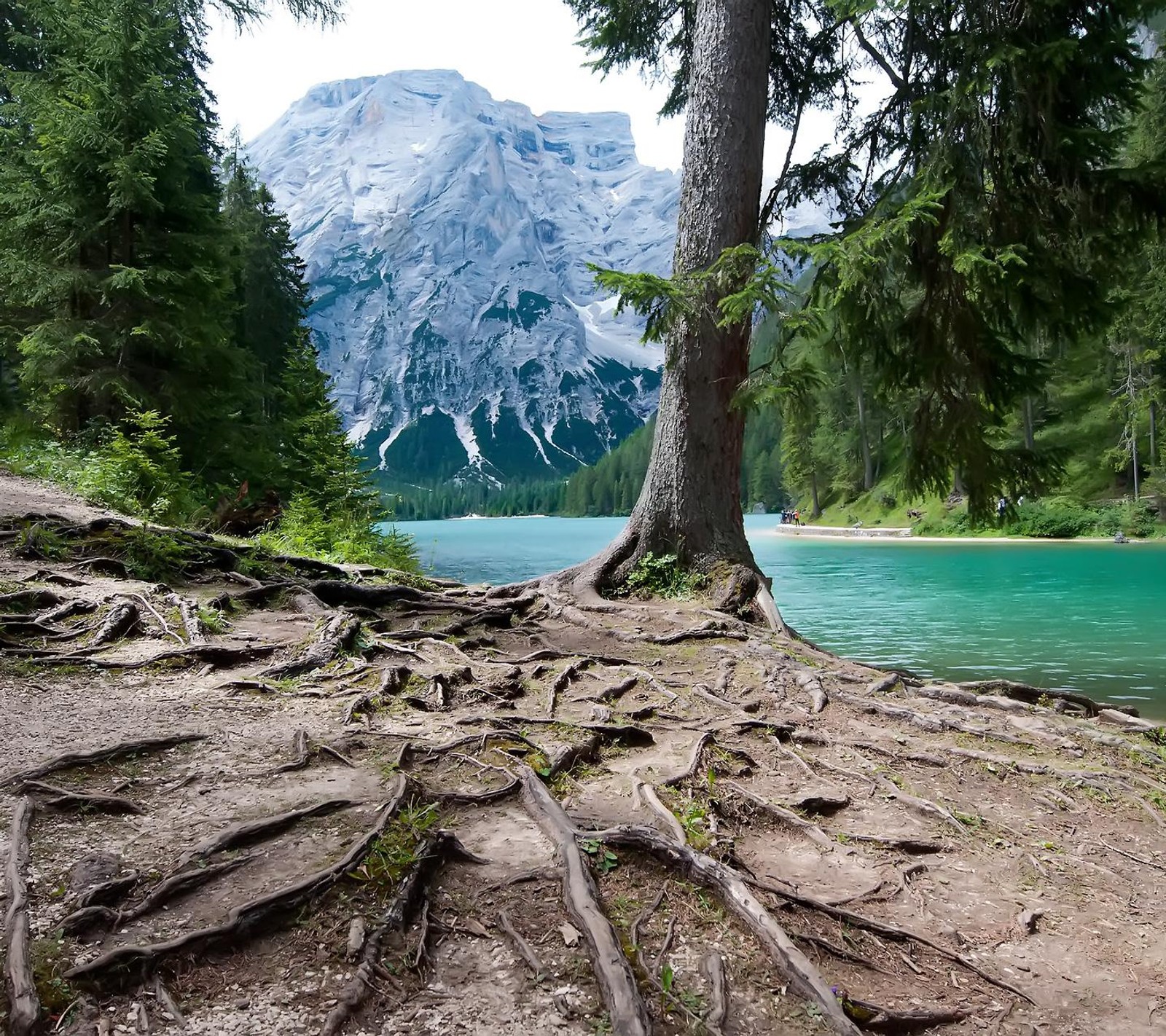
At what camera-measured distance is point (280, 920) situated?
2.48 metres

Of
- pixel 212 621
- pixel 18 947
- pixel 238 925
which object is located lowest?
pixel 238 925

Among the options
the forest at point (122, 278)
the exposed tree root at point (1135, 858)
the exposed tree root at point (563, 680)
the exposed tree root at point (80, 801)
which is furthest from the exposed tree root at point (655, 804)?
the forest at point (122, 278)

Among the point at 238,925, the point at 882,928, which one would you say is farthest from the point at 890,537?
the point at 238,925

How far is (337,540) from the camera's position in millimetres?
14516

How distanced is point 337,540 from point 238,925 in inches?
504

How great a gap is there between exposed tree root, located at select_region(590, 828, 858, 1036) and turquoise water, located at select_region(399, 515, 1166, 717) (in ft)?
26.7

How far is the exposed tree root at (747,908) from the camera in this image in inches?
90.0

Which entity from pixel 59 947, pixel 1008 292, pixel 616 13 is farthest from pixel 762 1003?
pixel 616 13

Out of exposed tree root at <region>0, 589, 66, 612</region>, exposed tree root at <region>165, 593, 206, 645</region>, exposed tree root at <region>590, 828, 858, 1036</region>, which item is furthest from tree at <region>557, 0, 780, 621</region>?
exposed tree root at <region>590, 828, 858, 1036</region>

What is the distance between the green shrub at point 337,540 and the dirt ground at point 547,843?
5.64 m

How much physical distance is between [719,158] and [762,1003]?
9.09 meters

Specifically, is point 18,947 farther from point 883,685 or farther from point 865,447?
point 865,447

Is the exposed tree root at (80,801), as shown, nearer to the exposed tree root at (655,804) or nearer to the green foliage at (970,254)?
the exposed tree root at (655,804)

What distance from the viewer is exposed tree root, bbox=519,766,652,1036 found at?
82.9 inches
